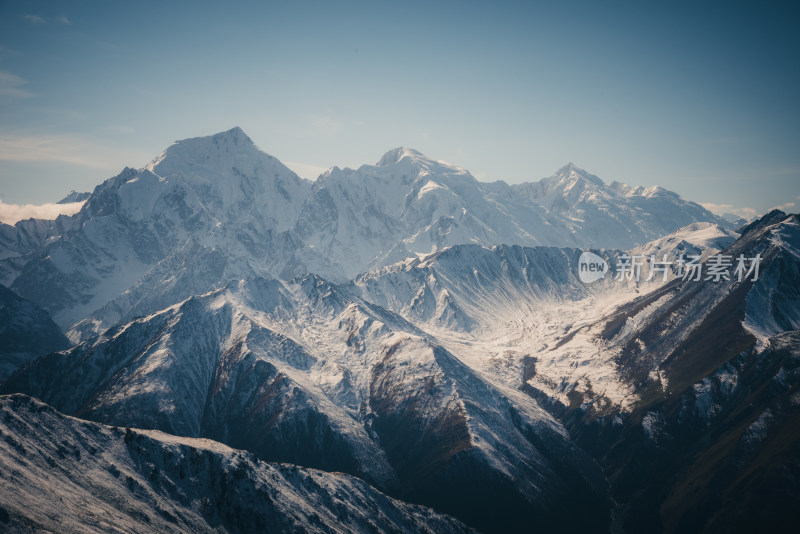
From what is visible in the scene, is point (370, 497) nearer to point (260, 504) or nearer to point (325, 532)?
point (325, 532)

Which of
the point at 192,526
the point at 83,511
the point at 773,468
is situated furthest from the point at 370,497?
the point at 773,468

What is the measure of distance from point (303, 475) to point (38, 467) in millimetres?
82716

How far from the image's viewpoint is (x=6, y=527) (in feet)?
359

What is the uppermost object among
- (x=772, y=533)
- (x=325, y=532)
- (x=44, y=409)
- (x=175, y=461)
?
(x=44, y=409)

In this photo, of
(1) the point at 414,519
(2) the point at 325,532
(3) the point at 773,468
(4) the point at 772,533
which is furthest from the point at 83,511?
(3) the point at 773,468

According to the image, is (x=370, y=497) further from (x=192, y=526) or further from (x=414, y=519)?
(x=192, y=526)

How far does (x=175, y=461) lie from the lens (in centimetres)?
17112

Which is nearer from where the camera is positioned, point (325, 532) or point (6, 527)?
point (6, 527)

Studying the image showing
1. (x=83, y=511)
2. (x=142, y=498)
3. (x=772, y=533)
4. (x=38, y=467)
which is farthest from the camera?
(x=772, y=533)

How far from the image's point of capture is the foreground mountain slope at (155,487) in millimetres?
131250

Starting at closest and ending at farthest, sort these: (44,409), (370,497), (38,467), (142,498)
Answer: (38,467) < (142,498) < (44,409) < (370,497)

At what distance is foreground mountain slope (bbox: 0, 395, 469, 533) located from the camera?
131 m

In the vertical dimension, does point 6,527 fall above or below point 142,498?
above

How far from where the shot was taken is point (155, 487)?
160m
